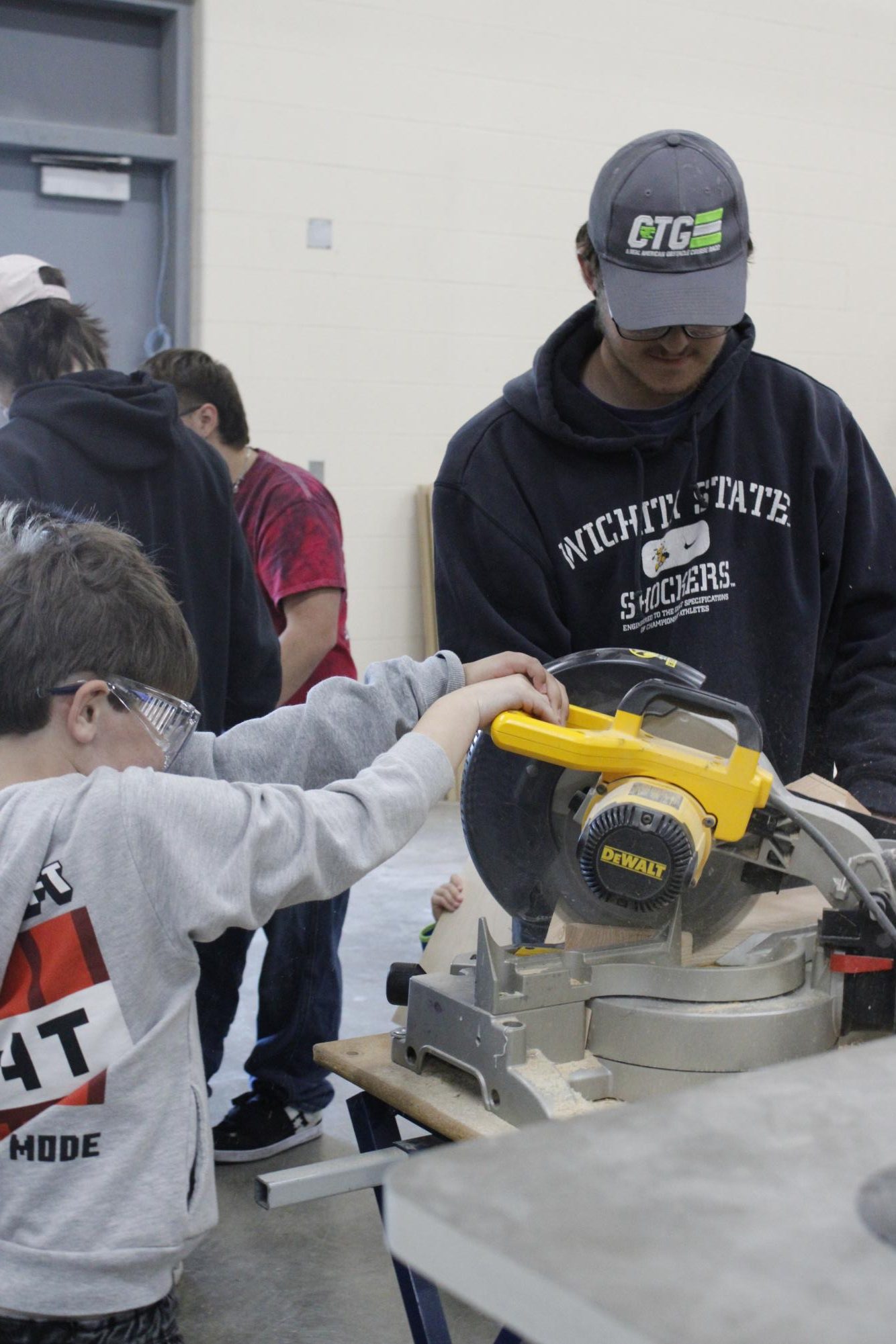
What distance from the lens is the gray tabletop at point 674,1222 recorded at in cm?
45

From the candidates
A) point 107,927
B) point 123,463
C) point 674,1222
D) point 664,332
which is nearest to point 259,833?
point 107,927

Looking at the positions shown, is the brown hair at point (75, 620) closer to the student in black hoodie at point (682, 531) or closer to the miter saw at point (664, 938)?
the miter saw at point (664, 938)

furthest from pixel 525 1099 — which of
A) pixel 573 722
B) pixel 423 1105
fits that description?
pixel 573 722

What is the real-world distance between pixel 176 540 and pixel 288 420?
3119 millimetres

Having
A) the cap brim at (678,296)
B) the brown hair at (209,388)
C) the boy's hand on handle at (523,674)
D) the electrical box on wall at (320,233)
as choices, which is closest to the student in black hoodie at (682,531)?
the cap brim at (678,296)

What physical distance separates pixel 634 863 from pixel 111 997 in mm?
430

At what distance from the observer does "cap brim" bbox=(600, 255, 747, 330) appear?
58.7 inches

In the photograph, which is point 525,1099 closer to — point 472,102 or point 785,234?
point 472,102

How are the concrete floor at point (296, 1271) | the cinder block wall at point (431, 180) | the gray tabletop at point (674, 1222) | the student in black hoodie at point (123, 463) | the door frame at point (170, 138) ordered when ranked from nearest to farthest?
1. the gray tabletop at point (674, 1222)
2. the student in black hoodie at point (123, 463)
3. the concrete floor at point (296, 1271)
4. the door frame at point (170, 138)
5. the cinder block wall at point (431, 180)

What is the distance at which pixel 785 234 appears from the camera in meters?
5.93

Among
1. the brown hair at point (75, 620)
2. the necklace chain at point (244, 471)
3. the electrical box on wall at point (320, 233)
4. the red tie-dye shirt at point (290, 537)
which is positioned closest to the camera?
the brown hair at point (75, 620)

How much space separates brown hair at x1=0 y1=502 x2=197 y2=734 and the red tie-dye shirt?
1.49 metres

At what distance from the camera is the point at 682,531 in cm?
172

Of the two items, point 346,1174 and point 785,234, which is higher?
point 785,234
